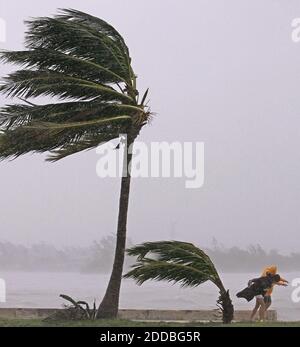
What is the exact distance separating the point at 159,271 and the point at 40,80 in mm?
3968

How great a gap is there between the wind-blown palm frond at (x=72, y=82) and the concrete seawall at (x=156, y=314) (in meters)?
3.48

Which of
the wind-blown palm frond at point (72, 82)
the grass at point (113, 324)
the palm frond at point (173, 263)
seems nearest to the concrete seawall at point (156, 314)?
the grass at point (113, 324)

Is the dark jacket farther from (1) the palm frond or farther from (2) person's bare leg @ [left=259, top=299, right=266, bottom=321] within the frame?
(1) the palm frond

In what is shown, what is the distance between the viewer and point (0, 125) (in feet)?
34.1

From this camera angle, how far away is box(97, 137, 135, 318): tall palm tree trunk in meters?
11.1

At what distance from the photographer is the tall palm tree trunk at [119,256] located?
36.3ft

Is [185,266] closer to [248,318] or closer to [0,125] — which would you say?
[248,318]

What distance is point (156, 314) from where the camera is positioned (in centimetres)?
1223

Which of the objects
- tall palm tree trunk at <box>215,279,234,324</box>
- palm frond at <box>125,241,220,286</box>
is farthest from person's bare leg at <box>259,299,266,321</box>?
palm frond at <box>125,241,220,286</box>

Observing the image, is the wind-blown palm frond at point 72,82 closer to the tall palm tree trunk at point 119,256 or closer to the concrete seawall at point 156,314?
the tall palm tree trunk at point 119,256

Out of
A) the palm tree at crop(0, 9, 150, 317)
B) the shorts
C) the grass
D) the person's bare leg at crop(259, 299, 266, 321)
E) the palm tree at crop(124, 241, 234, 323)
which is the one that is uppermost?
the palm tree at crop(0, 9, 150, 317)

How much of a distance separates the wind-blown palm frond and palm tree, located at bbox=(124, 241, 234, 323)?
223cm
